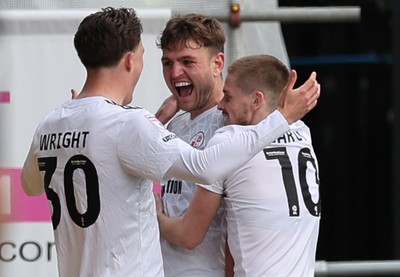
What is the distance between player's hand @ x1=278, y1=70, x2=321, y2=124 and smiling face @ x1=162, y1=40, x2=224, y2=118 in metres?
0.55

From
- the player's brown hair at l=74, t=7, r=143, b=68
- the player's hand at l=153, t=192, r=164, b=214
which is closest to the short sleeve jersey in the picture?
the player's brown hair at l=74, t=7, r=143, b=68

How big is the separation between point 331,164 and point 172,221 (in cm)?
227

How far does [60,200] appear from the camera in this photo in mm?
3664

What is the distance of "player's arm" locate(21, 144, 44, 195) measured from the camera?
12.5 ft

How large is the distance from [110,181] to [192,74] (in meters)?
0.60

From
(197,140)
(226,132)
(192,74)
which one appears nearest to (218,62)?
(192,74)

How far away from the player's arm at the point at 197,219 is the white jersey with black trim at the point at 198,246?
0.28ft

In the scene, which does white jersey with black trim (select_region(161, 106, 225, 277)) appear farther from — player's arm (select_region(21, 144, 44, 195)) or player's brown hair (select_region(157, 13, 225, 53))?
player's arm (select_region(21, 144, 44, 195))

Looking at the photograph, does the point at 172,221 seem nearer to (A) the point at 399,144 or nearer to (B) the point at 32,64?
(B) the point at 32,64

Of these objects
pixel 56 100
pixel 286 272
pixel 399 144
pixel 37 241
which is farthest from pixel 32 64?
pixel 399 144

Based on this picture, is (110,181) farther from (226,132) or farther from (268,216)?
(268,216)

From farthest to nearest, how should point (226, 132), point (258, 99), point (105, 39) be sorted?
1. point (258, 99)
2. point (226, 132)
3. point (105, 39)

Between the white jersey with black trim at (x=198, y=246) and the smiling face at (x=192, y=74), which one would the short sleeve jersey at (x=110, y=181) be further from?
the smiling face at (x=192, y=74)

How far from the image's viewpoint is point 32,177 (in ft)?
12.7
